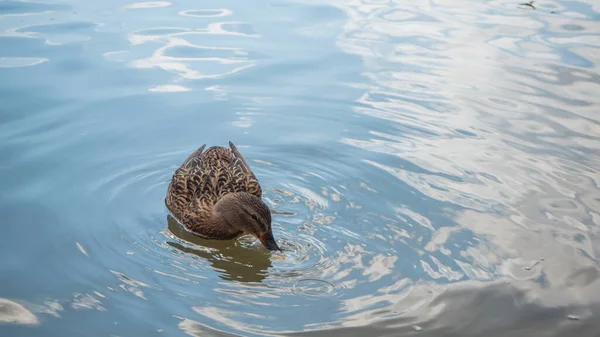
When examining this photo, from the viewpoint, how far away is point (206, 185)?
26.4ft

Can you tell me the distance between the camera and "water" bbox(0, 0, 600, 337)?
603cm

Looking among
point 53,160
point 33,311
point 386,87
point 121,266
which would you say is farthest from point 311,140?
point 33,311

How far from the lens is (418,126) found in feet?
30.8

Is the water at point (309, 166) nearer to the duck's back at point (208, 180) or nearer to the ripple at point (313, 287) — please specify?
the ripple at point (313, 287)

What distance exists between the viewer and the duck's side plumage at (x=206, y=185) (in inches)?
300

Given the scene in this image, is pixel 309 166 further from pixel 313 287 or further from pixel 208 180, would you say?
pixel 313 287

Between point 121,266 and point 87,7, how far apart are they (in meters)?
8.09

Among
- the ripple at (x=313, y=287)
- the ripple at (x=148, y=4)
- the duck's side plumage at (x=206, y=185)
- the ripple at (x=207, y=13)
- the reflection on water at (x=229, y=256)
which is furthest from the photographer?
the ripple at (x=148, y=4)

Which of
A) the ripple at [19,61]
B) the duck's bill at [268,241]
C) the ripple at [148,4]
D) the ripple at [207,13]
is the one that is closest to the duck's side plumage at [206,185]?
the duck's bill at [268,241]

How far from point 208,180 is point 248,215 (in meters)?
1.14

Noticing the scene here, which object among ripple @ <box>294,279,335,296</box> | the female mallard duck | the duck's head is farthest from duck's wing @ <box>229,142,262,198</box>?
ripple @ <box>294,279,335,296</box>

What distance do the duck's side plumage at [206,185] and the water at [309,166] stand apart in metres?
0.20

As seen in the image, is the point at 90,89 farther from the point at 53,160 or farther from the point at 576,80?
the point at 576,80

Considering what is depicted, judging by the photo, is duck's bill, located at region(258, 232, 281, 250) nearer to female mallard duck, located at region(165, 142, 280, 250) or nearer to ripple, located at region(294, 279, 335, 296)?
female mallard duck, located at region(165, 142, 280, 250)
